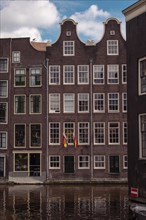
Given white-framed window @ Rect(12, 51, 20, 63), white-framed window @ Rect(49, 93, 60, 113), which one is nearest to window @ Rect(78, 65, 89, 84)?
white-framed window @ Rect(49, 93, 60, 113)

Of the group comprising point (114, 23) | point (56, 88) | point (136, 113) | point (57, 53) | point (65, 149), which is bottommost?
point (65, 149)

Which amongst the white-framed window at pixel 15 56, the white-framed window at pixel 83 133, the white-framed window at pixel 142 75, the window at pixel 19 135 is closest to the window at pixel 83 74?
the white-framed window at pixel 83 133

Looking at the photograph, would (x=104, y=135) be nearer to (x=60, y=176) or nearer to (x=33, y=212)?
(x=60, y=176)

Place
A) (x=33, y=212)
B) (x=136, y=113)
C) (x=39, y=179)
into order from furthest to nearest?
(x=39, y=179) → (x=33, y=212) → (x=136, y=113)

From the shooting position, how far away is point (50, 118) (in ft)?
155

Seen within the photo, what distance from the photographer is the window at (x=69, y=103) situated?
47375 mm

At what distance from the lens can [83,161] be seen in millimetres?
46625

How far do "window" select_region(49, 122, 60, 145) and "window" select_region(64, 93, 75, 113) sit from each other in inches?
79.3

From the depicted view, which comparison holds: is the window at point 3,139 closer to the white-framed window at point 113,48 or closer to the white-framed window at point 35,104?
the white-framed window at point 35,104

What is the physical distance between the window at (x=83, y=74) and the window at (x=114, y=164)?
9107 mm

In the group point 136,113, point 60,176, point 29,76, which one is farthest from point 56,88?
point 136,113

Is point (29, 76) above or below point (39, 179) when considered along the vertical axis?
above

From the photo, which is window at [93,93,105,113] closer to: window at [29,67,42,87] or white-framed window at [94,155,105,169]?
white-framed window at [94,155,105,169]

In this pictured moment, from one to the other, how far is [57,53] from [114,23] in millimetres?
7443
